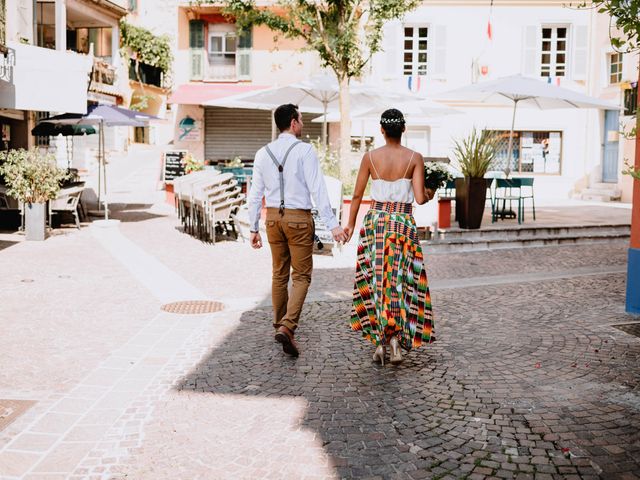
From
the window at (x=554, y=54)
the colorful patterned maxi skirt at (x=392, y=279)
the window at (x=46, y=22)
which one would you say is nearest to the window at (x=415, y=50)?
the window at (x=554, y=54)

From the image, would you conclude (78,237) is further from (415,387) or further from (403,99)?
(415,387)

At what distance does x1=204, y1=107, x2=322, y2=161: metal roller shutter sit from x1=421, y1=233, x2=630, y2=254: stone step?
53.8 ft

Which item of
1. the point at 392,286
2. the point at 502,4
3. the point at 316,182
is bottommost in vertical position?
the point at 392,286

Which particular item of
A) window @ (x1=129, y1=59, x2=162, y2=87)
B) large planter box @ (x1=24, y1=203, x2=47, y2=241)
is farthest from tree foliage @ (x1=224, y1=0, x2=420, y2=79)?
window @ (x1=129, y1=59, x2=162, y2=87)

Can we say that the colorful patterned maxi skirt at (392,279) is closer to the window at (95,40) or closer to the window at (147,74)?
the window at (95,40)

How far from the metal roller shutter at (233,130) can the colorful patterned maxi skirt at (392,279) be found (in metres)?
23.2

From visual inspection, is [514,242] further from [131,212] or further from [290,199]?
[131,212]

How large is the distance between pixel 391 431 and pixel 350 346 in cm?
187

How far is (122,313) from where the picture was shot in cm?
718

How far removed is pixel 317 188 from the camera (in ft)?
18.0

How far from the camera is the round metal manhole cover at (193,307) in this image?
24.0 feet

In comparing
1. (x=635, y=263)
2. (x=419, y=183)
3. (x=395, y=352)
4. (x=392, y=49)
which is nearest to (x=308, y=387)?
(x=395, y=352)

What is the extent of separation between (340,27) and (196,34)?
15522 mm

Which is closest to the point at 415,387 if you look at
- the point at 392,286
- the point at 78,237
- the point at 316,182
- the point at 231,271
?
the point at 392,286
